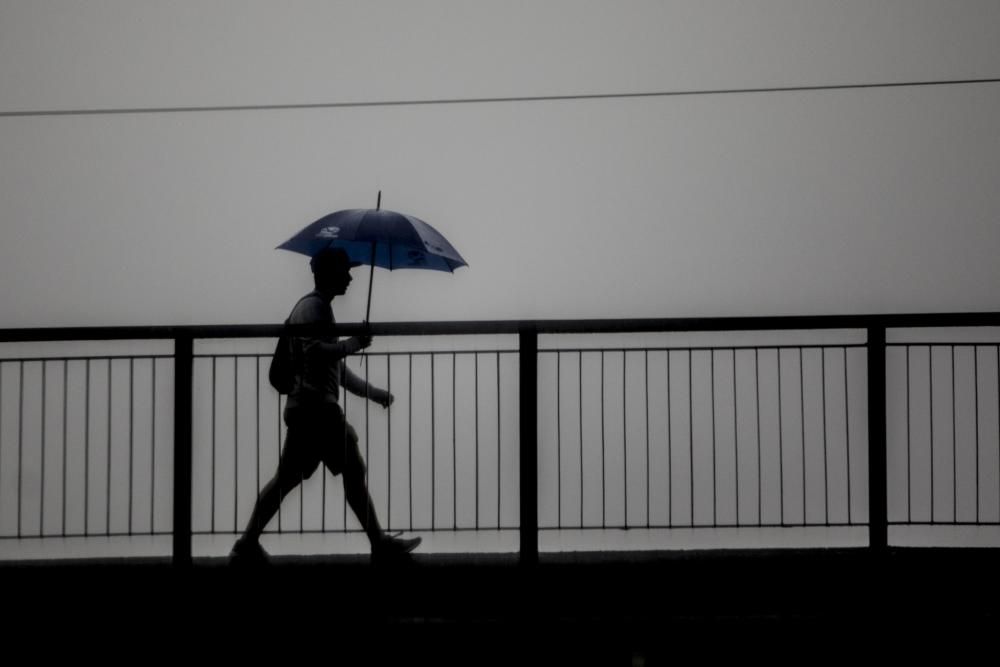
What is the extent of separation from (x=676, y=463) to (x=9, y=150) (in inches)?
243

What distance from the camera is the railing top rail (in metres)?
3.58

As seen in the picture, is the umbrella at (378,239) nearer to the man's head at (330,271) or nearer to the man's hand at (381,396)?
the man's head at (330,271)

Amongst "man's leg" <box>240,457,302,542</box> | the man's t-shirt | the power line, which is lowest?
"man's leg" <box>240,457,302,542</box>

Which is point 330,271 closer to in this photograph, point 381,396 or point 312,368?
point 312,368

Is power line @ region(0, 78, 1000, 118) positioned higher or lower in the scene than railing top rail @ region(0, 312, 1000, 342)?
higher

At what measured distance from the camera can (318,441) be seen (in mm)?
4301

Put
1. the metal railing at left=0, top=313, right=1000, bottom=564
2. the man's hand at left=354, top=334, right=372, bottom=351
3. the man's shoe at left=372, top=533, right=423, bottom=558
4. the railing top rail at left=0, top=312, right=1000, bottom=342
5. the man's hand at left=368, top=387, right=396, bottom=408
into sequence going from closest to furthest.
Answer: the railing top rail at left=0, top=312, right=1000, bottom=342, the man's hand at left=354, top=334, right=372, bottom=351, the man's shoe at left=372, top=533, right=423, bottom=558, the man's hand at left=368, top=387, right=396, bottom=408, the metal railing at left=0, top=313, right=1000, bottom=564

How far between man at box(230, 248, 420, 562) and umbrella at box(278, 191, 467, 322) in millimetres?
146

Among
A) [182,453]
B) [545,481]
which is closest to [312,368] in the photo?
[182,453]

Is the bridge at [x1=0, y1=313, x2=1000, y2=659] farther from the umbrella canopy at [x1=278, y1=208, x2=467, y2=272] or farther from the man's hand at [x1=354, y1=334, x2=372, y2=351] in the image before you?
the umbrella canopy at [x1=278, y1=208, x2=467, y2=272]

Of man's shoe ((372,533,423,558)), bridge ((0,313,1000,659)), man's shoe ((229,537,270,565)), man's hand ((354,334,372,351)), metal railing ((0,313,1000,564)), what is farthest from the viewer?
metal railing ((0,313,1000,564))

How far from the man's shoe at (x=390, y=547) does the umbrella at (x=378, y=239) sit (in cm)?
115

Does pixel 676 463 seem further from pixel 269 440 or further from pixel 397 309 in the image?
pixel 269 440

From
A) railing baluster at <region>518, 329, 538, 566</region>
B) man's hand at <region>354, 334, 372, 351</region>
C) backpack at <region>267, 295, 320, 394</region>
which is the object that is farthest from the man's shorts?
railing baluster at <region>518, 329, 538, 566</region>
